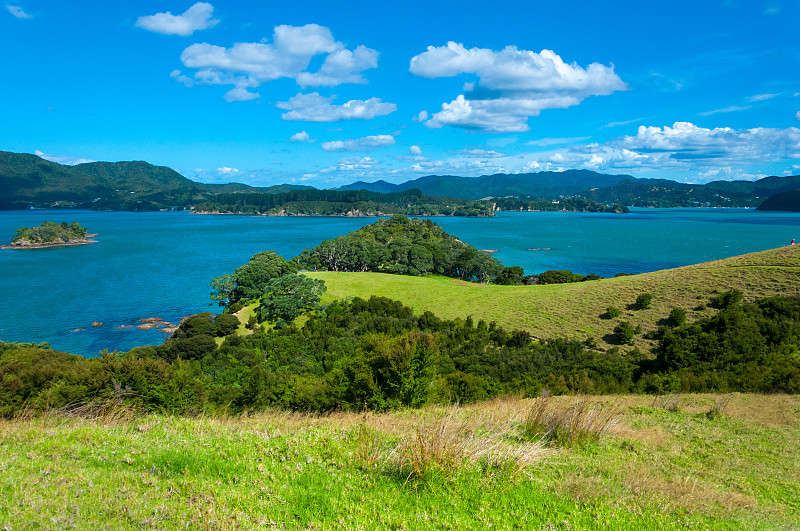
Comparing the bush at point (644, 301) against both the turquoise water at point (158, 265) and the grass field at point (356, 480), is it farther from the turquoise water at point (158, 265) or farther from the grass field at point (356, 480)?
the turquoise water at point (158, 265)

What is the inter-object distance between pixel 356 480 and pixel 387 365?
716cm

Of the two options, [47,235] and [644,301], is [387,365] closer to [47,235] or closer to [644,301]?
[644,301]

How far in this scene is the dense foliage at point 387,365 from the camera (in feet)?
37.6

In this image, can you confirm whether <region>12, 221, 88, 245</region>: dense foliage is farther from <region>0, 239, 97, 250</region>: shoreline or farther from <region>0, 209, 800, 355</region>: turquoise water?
<region>0, 209, 800, 355</region>: turquoise water

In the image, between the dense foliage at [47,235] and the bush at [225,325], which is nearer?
the bush at [225,325]

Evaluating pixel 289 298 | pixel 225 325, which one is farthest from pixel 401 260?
pixel 225 325

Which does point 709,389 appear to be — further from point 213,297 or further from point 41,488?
point 213,297

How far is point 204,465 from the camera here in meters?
5.27

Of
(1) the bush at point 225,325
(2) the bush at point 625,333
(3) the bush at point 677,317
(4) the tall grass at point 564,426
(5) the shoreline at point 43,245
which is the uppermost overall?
(4) the tall grass at point 564,426

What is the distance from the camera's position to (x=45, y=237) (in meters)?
108

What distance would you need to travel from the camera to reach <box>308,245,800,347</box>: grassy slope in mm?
26484

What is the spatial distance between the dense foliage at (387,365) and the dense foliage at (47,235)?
10767 centimetres

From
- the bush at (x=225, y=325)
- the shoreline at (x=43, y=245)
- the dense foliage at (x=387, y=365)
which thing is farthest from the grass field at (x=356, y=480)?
the shoreline at (x=43, y=245)

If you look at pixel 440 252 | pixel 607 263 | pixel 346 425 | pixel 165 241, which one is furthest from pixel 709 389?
pixel 165 241
